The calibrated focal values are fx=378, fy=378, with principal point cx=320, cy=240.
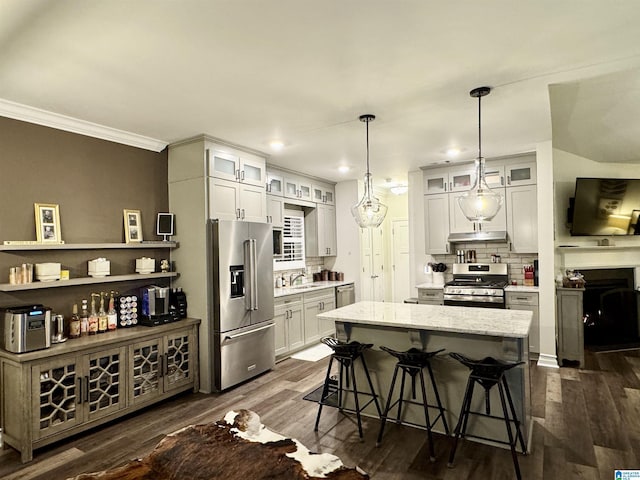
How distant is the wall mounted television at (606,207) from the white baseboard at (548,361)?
1901 millimetres

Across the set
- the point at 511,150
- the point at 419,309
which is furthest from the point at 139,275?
the point at 511,150

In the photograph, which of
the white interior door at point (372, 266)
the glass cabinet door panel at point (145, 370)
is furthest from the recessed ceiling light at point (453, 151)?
the glass cabinet door panel at point (145, 370)

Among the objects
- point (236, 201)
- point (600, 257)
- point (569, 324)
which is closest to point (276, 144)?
point (236, 201)

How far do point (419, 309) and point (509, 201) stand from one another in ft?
8.83

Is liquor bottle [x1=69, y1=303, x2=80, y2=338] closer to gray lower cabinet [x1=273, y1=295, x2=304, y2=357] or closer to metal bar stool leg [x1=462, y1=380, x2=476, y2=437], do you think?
gray lower cabinet [x1=273, y1=295, x2=304, y2=357]

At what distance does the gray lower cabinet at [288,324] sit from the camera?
5.06 meters

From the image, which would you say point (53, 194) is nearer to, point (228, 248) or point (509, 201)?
point (228, 248)

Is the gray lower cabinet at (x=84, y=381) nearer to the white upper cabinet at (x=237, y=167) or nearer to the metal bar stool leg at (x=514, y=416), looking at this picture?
the white upper cabinet at (x=237, y=167)

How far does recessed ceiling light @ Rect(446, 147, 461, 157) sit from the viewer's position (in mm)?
4852

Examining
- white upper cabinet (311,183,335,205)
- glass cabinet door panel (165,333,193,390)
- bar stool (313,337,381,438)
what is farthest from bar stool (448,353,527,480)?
white upper cabinet (311,183,335,205)

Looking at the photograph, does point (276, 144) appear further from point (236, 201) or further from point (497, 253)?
point (497, 253)

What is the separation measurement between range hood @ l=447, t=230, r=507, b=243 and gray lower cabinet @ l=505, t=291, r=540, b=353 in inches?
31.4

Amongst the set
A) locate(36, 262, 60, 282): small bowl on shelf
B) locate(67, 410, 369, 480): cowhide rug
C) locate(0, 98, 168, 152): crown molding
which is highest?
locate(0, 98, 168, 152): crown molding

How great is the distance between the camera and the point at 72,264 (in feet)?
11.6
